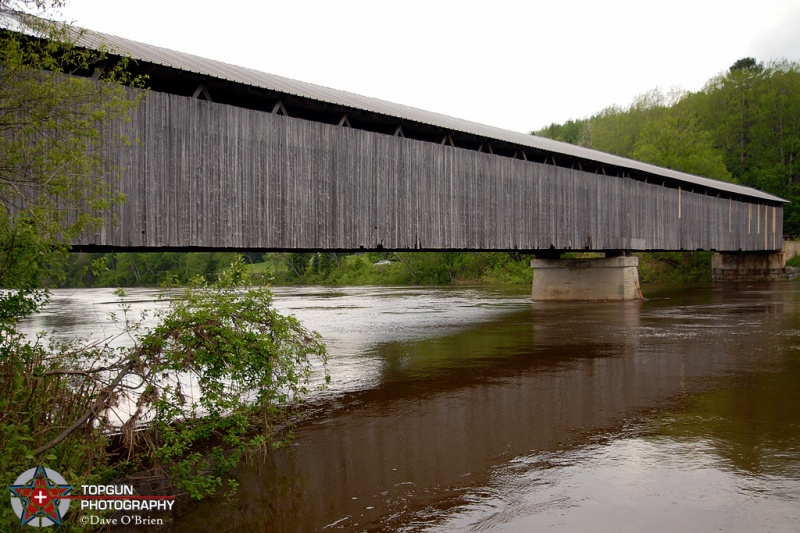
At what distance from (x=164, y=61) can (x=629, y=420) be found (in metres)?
10.0

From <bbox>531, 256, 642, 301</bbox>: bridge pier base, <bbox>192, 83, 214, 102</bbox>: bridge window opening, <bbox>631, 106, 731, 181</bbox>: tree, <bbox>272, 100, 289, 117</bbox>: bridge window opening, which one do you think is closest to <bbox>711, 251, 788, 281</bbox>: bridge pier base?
<bbox>631, 106, 731, 181</bbox>: tree

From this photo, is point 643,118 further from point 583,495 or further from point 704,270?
point 583,495

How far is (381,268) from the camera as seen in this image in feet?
229

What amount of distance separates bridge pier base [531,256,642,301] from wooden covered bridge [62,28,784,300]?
310 cm

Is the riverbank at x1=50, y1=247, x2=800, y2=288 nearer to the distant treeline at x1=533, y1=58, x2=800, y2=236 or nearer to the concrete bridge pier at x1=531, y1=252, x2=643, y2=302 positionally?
the distant treeline at x1=533, y1=58, x2=800, y2=236

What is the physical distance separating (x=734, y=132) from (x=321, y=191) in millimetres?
53884

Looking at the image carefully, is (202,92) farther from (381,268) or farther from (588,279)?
(381,268)

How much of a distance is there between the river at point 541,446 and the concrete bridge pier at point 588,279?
12.3m

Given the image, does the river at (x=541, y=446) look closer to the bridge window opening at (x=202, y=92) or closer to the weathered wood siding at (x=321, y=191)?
the weathered wood siding at (x=321, y=191)

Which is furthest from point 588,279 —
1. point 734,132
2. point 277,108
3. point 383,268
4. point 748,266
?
point 383,268

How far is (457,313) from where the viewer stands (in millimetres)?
23516

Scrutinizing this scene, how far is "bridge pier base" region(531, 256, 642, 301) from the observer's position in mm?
25625

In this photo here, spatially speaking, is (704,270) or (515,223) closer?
(515,223)

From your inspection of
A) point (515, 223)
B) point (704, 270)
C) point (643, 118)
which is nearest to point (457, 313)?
point (515, 223)
